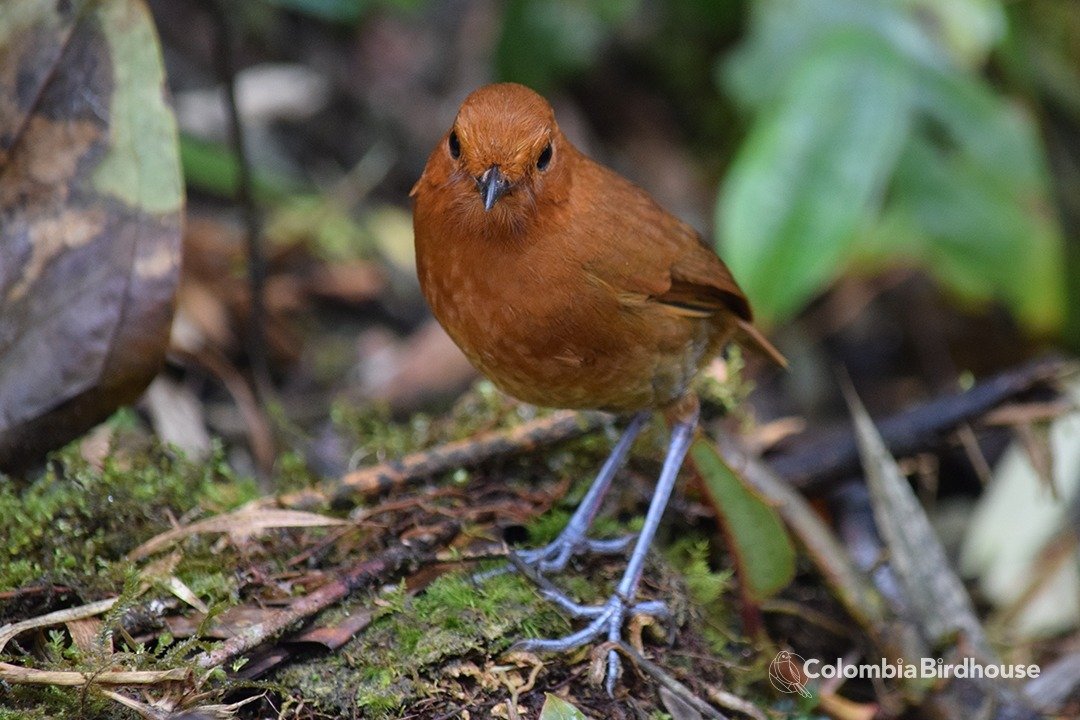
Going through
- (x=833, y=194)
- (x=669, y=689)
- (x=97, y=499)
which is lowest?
(x=669, y=689)

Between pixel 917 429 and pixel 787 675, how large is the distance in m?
1.27

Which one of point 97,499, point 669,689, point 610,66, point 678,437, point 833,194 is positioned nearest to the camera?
point 669,689

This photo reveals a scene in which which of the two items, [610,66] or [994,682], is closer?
[994,682]

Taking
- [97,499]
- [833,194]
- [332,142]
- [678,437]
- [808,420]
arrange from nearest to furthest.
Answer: [97,499]
[678,437]
[833,194]
[808,420]
[332,142]

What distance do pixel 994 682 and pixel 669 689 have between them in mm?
1333

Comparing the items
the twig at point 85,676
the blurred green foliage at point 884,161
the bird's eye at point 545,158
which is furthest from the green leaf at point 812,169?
the twig at point 85,676

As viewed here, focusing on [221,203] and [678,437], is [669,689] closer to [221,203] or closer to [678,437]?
[678,437]

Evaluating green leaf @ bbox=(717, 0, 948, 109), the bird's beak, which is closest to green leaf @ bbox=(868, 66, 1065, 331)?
green leaf @ bbox=(717, 0, 948, 109)

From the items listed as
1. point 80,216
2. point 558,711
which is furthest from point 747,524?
point 80,216

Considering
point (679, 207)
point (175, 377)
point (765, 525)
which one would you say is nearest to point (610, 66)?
point (679, 207)

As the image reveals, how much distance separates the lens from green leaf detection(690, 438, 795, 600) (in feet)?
10.8

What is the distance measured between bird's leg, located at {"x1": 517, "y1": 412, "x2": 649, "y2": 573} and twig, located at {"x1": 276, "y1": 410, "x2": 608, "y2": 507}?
209 mm

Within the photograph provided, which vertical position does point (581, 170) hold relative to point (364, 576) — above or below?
above

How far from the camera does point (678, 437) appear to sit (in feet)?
11.9
